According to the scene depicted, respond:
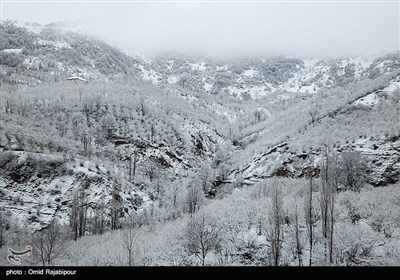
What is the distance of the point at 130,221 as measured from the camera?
4919cm

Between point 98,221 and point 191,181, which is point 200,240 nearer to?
point 98,221

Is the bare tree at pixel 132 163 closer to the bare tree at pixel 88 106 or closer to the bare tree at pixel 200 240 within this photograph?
the bare tree at pixel 88 106

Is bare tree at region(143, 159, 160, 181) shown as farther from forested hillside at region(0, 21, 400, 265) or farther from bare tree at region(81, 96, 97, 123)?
bare tree at region(81, 96, 97, 123)

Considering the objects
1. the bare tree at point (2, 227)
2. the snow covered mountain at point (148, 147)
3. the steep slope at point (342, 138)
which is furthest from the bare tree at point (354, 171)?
the bare tree at point (2, 227)

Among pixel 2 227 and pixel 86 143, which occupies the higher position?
pixel 86 143

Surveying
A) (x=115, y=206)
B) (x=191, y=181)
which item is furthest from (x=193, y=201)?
(x=191, y=181)

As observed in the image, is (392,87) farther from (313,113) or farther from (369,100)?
(313,113)

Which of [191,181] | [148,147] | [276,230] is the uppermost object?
[276,230]

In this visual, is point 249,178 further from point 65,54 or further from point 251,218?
point 65,54

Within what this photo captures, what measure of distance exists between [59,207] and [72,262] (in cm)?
2455

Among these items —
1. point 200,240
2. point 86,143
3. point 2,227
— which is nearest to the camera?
point 200,240

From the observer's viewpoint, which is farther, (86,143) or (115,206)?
(86,143)

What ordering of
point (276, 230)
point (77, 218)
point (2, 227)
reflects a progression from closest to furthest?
1. point (276, 230)
2. point (2, 227)
3. point (77, 218)
